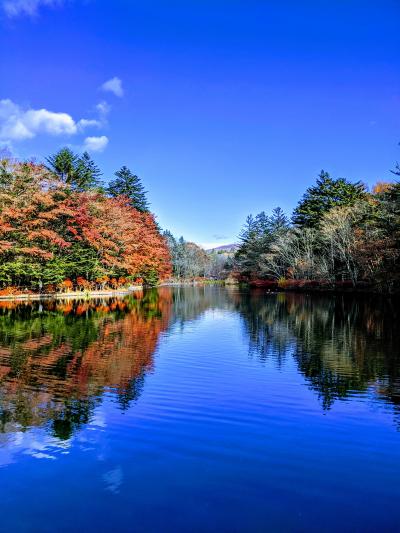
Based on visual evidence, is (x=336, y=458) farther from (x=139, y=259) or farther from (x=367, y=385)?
(x=139, y=259)

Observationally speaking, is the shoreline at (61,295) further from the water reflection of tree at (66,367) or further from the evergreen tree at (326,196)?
the evergreen tree at (326,196)

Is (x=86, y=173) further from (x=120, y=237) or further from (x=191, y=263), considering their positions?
(x=191, y=263)

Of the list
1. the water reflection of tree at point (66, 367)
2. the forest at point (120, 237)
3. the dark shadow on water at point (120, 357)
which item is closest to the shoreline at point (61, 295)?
the forest at point (120, 237)

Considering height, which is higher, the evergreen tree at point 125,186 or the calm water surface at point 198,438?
the evergreen tree at point 125,186

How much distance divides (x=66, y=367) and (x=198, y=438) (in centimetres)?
458

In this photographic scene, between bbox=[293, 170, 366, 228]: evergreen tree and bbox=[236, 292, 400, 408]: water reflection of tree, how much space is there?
26.7m

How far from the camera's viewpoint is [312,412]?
21.4 feet

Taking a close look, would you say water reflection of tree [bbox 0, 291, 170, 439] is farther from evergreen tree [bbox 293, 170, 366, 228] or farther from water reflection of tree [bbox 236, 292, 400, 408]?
evergreen tree [bbox 293, 170, 366, 228]

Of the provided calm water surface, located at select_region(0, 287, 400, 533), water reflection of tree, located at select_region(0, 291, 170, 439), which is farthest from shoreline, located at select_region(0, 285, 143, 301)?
calm water surface, located at select_region(0, 287, 400, 533)

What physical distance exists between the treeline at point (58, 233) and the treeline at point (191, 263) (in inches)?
1677

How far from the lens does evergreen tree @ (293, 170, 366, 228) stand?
149 feet

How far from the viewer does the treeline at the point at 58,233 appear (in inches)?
1080

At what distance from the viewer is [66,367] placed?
9.00 m

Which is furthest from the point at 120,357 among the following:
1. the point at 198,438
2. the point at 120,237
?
the point at 120,237
